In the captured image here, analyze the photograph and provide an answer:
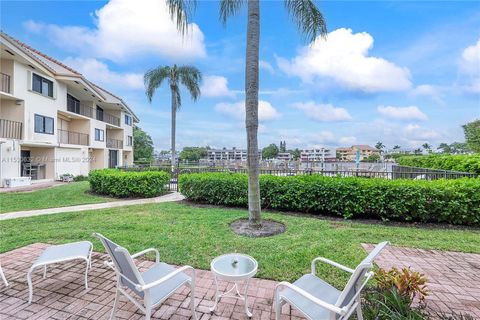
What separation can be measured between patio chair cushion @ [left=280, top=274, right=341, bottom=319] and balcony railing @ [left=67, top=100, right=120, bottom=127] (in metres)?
23.0

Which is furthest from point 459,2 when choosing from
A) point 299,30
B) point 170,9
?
point 170,9

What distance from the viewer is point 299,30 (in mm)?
6254

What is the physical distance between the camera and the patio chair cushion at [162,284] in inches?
87.7

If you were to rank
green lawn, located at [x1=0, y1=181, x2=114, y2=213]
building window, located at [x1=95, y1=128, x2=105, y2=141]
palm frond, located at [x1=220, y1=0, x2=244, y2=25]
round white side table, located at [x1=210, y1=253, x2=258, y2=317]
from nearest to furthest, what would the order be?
1. round white side table, located at [x1=210, y1=253, x2=258, y2=317]
2. palm frond, located at [x1=220, y1=0, x2=244, y2=25]
3. green lawn, located at [x1=0, y1=181, x2=114, y2=213]
4. building window, located at [x1=95, y1=128, x2=105, y2=141]

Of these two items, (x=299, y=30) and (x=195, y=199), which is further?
(x=195, y=199)

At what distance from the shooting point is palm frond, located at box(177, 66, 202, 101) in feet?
66.5

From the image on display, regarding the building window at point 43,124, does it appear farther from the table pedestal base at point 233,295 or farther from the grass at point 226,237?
the table pedestal base at point 233,295

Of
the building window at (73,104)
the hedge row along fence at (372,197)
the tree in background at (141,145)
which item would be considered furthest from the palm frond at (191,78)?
the tree in background at (141,145)

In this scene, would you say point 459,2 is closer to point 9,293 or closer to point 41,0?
point 9,293

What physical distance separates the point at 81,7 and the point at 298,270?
1173cm

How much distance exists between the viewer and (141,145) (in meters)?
43.9

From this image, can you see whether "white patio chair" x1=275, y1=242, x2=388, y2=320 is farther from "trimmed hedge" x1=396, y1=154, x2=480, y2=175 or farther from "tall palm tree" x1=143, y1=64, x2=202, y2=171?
"tall palm tree" x1=143, y1=64, x2=202, y2=171

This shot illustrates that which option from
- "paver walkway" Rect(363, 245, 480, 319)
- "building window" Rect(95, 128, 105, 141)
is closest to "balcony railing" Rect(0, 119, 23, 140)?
"building window" Rect(95, 128, 105, 141)

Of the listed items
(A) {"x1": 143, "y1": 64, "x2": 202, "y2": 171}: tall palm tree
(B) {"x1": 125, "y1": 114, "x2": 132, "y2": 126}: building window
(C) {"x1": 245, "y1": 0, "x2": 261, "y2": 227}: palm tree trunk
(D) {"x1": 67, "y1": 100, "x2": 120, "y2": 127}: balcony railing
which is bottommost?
(C) {"x1": 245, "y1": 0, "x2": 261, "y2": 227}: palm tree trunk
